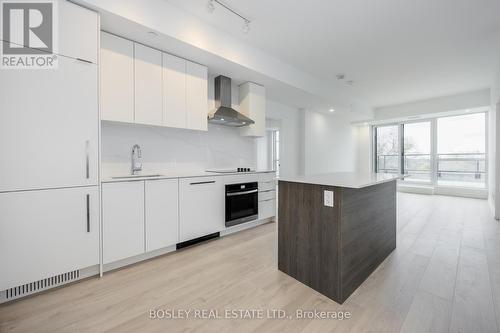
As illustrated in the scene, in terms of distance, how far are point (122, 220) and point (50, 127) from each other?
1.02 meters

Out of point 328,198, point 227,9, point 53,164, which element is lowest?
point 328,198

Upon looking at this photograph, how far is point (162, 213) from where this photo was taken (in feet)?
8.25

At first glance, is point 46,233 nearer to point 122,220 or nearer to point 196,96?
point 122,220

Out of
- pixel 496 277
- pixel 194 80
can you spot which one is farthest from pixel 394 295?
pixel 194 80

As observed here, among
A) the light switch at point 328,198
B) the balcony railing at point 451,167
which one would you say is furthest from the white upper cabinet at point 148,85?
the balcony railing at point 451,167

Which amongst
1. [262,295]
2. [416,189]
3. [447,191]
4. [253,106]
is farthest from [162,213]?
[447,191]

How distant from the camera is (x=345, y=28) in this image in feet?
9.39

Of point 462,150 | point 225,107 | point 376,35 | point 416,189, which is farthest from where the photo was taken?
point 416,189

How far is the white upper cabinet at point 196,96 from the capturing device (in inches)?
118

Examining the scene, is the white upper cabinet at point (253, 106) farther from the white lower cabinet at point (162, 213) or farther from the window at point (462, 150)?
the window at point (462, 150)

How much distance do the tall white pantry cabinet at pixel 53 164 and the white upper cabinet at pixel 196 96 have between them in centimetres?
111

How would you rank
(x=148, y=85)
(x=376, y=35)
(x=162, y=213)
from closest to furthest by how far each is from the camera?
(x=162, y=213)
(x=148, y=85)
(x=376, y=35)

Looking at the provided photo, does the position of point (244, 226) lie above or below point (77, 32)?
below

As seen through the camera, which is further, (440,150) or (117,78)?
(440,150)
